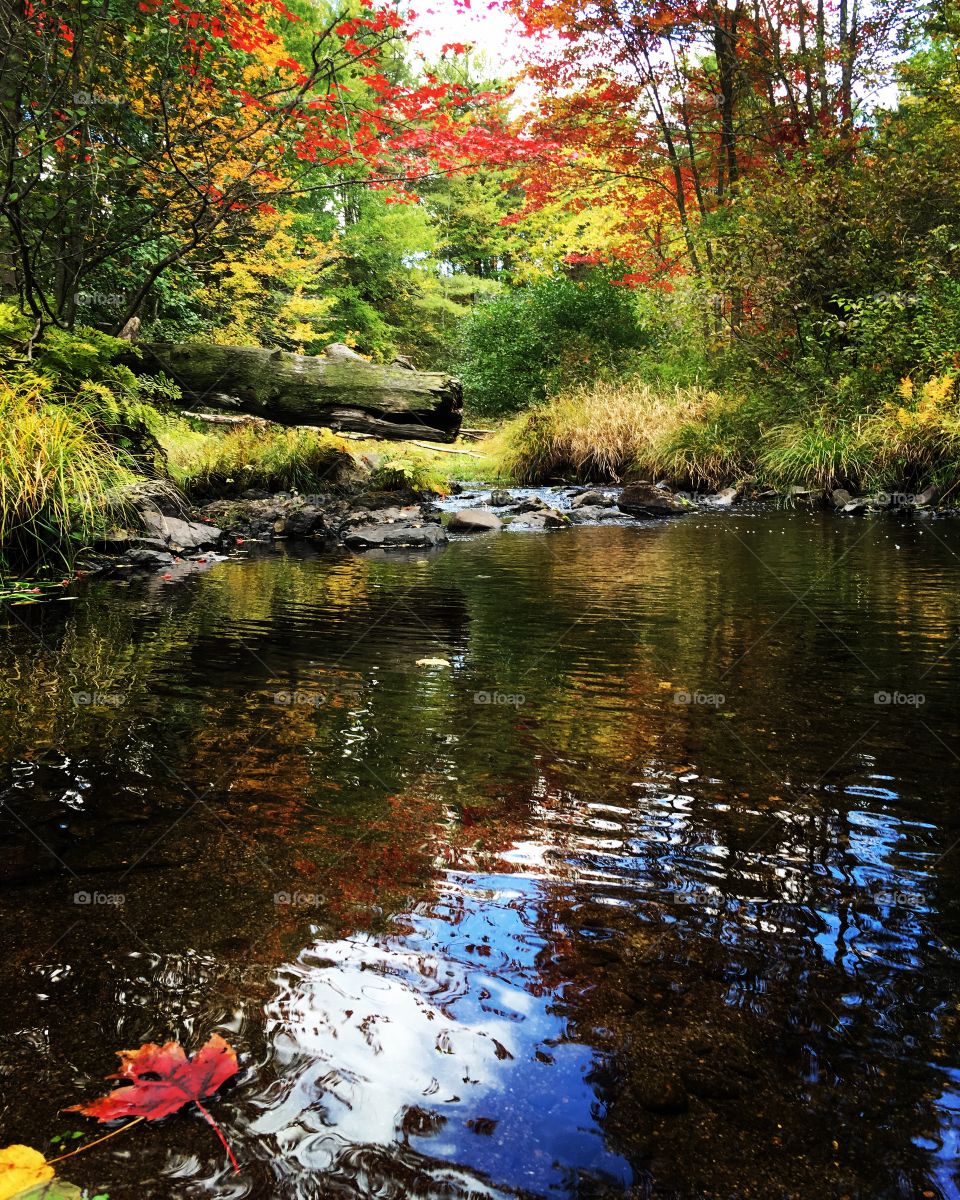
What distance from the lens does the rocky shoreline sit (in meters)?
7.68

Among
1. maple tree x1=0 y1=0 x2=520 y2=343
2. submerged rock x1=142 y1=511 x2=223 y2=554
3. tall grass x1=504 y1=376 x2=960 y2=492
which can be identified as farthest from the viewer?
tall grass x1=504 y1=376 x2=960 y2=492

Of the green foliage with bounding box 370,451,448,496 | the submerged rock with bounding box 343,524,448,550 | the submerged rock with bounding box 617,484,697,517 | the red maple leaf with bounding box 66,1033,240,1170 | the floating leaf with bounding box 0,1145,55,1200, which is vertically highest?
the green foliage with bounding box 370,451,448,496

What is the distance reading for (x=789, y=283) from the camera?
1186cm

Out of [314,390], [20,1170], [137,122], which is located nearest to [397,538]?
[314,390]

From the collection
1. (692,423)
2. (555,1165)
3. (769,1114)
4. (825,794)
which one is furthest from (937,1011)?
(692,423)

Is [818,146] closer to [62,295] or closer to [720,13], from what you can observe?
[720,13]

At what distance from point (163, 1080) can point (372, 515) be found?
943 centimetres

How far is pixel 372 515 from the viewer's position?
408 inches

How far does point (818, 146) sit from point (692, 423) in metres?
4.77

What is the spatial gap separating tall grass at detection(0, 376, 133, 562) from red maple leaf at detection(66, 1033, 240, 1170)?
5.45 metres

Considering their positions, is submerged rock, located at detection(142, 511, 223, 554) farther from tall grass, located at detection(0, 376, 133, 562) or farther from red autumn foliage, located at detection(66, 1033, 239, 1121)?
red autumn foliage, located at detection(66, 1033, 239, 1121)

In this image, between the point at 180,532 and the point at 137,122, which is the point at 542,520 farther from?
the point at 137,122

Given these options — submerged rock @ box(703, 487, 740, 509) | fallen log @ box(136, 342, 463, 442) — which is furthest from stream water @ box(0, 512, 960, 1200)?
submerged rock @ box(703, 487, 740, 509)

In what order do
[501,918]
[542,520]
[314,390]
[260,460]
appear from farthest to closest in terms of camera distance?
[260,460], [542,520], [314,390], [501,918]
